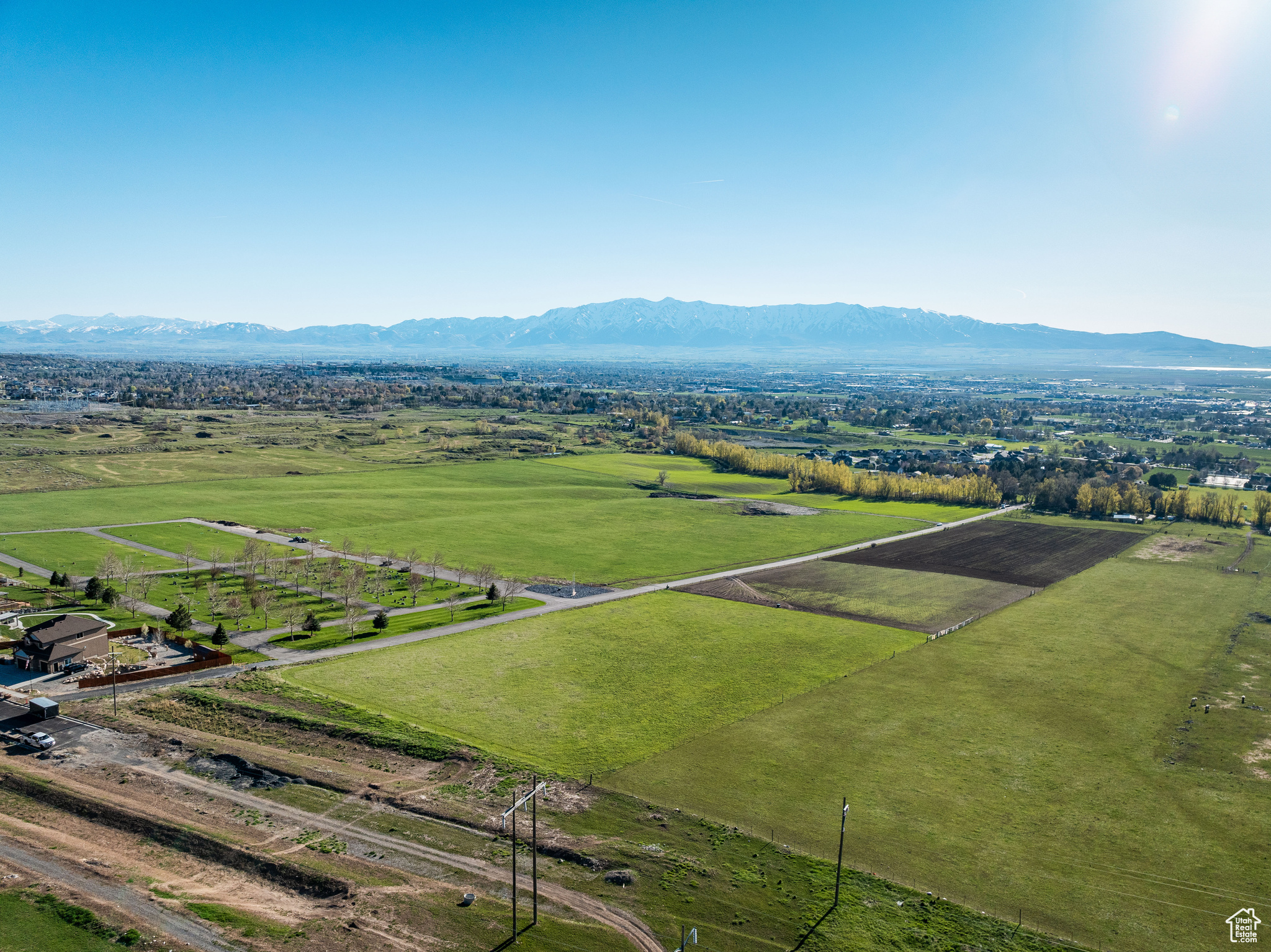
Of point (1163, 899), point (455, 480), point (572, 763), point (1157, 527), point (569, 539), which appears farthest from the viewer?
point (455, 480)

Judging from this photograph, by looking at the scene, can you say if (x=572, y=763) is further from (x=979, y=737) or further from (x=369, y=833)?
(x=979, y=737)

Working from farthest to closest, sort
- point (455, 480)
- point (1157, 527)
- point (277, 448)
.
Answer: point (277, 448) < point (455, 480) < point (1157, 527)

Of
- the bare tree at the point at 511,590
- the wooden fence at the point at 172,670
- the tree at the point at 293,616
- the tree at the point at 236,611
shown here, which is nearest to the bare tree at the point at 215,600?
the tree at the point at 236,611

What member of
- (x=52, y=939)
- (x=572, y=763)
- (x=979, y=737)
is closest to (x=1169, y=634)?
(x=979, y=737)

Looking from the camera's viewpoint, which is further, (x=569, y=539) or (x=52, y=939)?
(x=569, y=539)

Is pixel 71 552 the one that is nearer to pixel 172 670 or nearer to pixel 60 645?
pixel 60 645

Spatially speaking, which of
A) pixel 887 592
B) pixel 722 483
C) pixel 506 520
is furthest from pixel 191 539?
pixel 722 483
